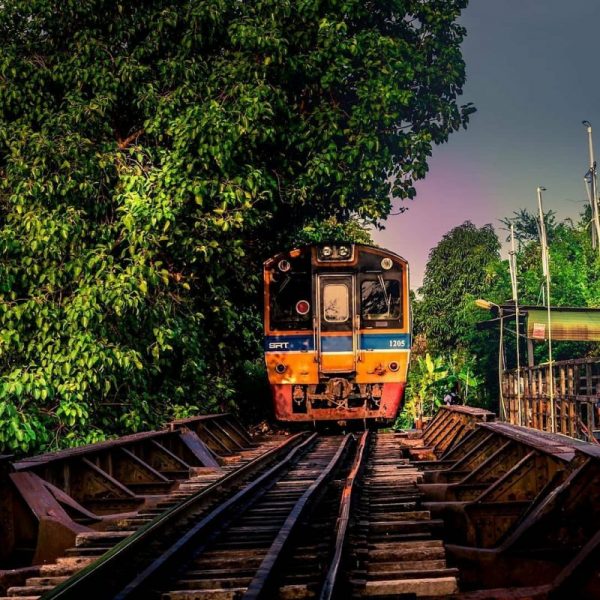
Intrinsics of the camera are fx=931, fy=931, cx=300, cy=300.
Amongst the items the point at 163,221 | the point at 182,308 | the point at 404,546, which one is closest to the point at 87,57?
the point at 163,221

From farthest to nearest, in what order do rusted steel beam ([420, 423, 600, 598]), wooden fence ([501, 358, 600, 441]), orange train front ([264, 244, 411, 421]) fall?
wooden fence ([501, 358, 600, 441]), orange train front ([264, 244, 411, 421]), rusted steel beam ([420, 423, 600, 598])

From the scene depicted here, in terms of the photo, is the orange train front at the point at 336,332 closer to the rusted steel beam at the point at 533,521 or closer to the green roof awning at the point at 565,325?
the rusted steel beam at the point at 533,521

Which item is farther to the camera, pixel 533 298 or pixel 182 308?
pixel 533 298

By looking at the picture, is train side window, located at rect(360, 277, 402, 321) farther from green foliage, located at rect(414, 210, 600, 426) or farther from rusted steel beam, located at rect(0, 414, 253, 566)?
green foliage, located at rect(414, 210, 600, 426)

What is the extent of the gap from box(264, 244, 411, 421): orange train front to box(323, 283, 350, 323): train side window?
0.02 m

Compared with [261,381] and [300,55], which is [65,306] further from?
[261,381]

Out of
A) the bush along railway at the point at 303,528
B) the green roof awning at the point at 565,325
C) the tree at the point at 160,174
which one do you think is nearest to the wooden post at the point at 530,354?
the green roof awning at the point at 565,325

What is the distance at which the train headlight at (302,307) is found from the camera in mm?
16422

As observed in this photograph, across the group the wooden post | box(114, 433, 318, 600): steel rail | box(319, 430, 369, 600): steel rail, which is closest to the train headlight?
box(114, 433, 318, 600): steel rail

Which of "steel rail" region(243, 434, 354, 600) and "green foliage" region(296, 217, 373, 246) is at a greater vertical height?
"green foliage" region(296, 217, 373, 246)

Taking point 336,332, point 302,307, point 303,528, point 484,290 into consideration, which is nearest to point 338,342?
point 336,332

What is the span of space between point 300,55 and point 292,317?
4.58 metres

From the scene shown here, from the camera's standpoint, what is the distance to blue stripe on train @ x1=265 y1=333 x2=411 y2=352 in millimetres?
16156

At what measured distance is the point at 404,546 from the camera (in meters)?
5.70
